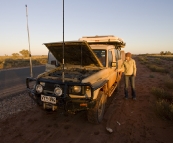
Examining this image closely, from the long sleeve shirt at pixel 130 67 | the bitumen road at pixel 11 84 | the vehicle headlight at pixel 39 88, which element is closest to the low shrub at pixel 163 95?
the long sleeve shirt at pixel 130 67

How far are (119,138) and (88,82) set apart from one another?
146 cm

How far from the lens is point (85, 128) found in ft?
12.6

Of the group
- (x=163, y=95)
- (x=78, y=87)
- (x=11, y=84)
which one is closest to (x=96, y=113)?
(x=78, y=87)

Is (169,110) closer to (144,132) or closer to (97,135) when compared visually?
(144,132)

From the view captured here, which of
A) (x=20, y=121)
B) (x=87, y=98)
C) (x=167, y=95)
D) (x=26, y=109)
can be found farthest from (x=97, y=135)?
(x=167, y=95)

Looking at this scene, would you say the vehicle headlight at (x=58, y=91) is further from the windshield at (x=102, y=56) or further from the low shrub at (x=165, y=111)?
the low shrub at (x=165, y=111)

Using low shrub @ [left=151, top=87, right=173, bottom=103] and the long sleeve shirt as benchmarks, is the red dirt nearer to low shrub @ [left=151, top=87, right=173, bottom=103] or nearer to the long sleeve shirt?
low shrub @ [left=151, top=87, right=173, bottom=103]

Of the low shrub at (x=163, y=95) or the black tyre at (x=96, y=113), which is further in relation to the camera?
the low shrub at (x=163, y=95)

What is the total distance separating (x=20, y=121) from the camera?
14.1 ft

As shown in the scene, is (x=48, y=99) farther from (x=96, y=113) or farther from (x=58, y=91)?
(x=96, y=113)

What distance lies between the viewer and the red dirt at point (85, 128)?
3.34 m

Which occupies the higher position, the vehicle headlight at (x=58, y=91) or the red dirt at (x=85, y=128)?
the vehicle headlight at (x=58, y=91)

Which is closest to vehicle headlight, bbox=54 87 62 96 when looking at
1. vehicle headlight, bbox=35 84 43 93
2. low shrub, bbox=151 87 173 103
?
vehicle headlight, bbox=35 84 43 93

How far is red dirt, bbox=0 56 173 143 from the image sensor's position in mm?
3344
